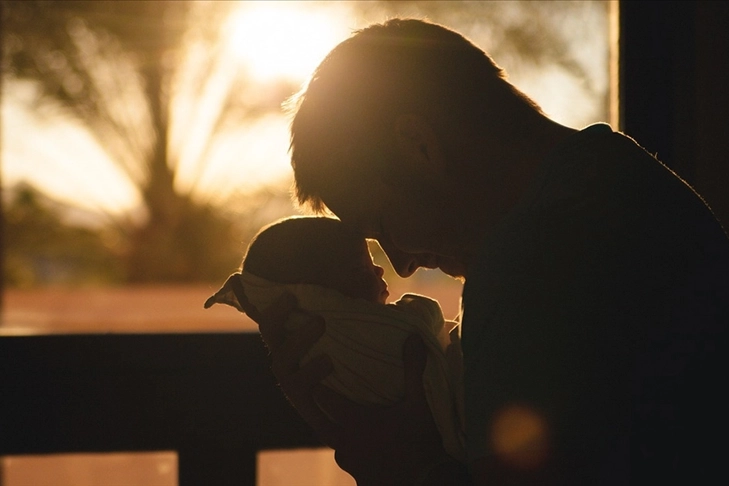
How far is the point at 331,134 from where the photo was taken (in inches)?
45.8

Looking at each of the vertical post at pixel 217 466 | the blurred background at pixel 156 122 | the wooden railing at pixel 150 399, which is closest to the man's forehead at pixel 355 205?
the wooden railing at pixel 150 399

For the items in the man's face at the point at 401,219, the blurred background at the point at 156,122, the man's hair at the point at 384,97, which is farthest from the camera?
the blurred background at the point at 156,122

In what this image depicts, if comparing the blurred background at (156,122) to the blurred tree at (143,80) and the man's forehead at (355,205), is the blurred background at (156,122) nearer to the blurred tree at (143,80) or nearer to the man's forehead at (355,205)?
the blurred tree at (143,80)

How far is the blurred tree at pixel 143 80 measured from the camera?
25.0ft

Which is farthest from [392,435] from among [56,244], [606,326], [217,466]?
[56,244]

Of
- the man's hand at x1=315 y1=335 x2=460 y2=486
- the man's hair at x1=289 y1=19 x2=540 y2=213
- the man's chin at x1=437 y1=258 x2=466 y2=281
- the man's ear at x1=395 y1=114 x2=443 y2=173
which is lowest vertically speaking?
the man's hand at x1=315 y1=335 x2=460 y2=486

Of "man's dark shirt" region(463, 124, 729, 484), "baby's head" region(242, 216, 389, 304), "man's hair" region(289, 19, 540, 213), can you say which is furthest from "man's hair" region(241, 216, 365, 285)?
"man's dark shirt" region(463, 124, 729, 484)

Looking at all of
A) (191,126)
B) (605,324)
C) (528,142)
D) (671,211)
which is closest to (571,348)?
(605,324)

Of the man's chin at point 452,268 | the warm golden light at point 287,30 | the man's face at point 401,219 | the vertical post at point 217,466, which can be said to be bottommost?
the vertical post at point 217,466

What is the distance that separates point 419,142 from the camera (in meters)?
1.06

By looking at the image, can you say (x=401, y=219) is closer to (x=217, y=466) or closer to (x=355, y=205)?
(x=355, y=205)

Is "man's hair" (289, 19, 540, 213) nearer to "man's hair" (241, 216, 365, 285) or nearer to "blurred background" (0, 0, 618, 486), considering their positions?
"man's hair" (241, 216, 365, 285)

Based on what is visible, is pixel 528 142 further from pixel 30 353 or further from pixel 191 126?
pixel 191 126

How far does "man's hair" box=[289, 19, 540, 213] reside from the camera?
3.38ft
